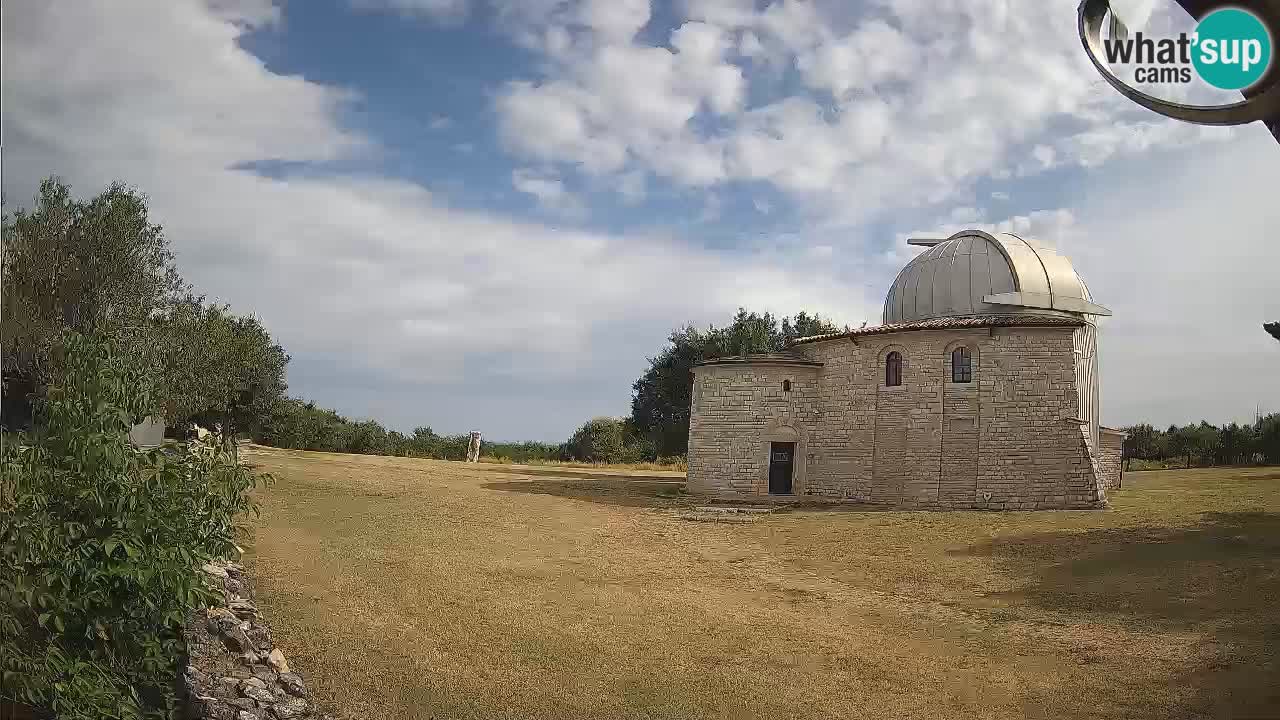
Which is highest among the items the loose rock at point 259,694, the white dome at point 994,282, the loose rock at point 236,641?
the white dome at point 994,282

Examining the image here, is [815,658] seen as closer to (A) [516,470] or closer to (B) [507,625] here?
(B) [507,625]

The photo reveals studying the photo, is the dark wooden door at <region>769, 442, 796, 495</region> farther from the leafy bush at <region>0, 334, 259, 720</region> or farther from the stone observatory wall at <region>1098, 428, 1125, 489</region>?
the leafy bush at <region>0, 334, 259, 720</region>

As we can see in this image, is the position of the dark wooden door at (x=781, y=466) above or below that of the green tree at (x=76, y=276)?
below

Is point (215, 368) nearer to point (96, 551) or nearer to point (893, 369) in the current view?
point (96, 551)

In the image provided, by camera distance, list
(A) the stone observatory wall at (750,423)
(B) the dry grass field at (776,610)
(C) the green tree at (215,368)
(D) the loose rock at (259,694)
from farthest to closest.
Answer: (A) the stone observatory wall at (750,423)
(C) the green tree at (215,368)
(B) the dry grass field at (776,610)
(D) the loose rock at (259,694)

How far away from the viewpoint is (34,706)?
7988mm

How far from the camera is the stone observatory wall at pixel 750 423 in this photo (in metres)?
24.3

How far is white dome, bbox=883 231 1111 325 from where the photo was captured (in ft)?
74.0

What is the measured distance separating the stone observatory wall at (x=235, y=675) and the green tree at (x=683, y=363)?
106 feet

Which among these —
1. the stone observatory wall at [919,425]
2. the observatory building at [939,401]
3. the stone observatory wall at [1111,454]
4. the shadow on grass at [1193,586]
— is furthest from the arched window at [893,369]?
the stone observatory wall at [1111,454]

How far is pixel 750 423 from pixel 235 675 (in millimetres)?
17549

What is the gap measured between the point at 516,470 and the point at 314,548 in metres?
17.7

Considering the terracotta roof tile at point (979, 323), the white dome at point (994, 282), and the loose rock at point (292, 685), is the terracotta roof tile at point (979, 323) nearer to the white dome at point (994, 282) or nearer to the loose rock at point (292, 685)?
the white dome at point (994, 282)

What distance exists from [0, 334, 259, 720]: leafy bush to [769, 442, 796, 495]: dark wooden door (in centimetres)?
1749
